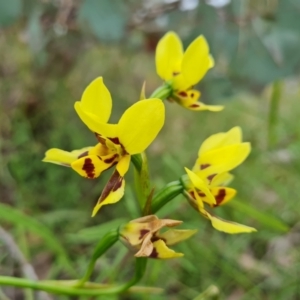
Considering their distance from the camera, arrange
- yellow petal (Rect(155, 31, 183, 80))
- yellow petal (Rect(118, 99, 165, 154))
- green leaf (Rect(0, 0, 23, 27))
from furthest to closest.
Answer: green leaf (Rect(0, 0, 23, 27)) → yellow petal (Rect(155, 31, 183, 80)) → yellow petal (Rect(118, 99, 165, 154))

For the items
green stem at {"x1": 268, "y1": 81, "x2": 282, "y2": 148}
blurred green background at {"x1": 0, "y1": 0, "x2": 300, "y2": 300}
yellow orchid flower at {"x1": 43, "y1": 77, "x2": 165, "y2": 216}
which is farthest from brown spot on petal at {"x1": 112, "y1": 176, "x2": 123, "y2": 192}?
green stem at {"x1": 268, "y1": 81, "x2": 282, "y2": 148}

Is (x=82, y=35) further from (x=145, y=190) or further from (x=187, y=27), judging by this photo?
(x=145, y=190)

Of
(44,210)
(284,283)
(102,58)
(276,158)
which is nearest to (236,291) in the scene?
(284,283)

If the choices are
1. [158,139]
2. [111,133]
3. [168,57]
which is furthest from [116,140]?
[158,139]

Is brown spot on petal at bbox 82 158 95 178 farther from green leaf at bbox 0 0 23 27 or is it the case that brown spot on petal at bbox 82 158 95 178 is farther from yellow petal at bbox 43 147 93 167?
green leaf at bbox 0 0 23 27

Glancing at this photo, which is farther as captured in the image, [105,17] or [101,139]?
[105,17]

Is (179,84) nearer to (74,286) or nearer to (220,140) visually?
(220,140)
